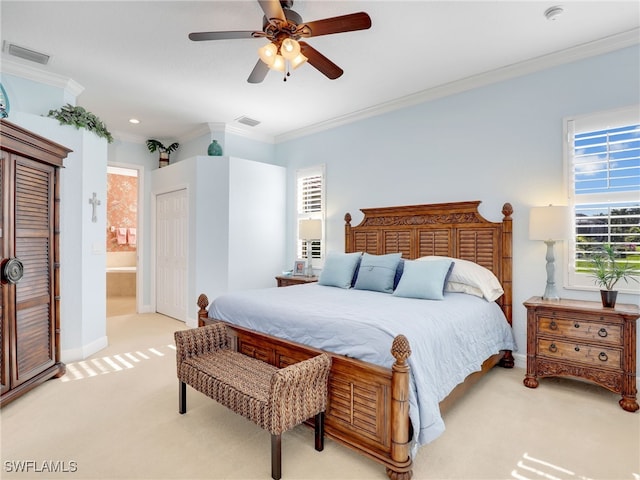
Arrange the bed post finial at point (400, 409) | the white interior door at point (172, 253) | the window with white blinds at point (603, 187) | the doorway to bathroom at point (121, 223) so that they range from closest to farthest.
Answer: the bed post finial at point (400, 409)
the window with white blinds at point (603, 187)
the white interior door at point (172, 253)
the doorway to bathroom at point (121, 223)

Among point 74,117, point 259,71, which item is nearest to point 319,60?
point 259,71

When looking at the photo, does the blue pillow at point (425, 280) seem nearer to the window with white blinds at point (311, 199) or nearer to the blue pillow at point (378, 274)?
the blue pillow at point (378, 274)

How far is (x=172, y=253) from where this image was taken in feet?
18.1

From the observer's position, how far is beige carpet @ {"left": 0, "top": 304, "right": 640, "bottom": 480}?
189cm

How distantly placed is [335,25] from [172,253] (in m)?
4.37

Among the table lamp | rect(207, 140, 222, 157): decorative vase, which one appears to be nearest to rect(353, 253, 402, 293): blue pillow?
the table lamp

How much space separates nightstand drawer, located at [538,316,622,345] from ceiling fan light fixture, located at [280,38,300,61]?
2.85 metres

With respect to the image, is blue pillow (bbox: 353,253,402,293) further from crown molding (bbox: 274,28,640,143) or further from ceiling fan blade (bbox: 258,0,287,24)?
ceiling fan blade (bbox: 258,0,287,24)

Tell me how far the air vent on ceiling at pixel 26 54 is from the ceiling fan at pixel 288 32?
2.01 meters

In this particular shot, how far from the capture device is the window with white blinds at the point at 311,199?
5.17 metres

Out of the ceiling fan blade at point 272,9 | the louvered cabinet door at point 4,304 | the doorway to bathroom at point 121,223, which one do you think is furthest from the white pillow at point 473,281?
the doorway to bathroom at point 121,223

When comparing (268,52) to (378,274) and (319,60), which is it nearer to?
(319,60)

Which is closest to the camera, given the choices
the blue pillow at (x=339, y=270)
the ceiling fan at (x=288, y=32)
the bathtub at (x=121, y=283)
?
the ceiling fan at (x=288, y=32)

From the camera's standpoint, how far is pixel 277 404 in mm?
1790
